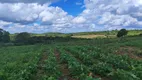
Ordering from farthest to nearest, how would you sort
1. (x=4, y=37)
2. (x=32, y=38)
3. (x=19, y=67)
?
(x=4, y=37) → (x=32, y=38) → (x=19, y=67)

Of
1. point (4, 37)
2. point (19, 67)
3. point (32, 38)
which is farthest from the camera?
point (4, 37)

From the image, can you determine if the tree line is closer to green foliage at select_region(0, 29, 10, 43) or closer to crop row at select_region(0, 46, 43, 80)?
green foliage at select_region(0, 29, 10, 43)

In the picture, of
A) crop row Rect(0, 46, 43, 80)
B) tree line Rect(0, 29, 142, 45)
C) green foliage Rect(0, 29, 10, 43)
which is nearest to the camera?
crop row Rect(0, 46, 43, 80)

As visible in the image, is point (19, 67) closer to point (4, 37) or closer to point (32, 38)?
point (32, 38)

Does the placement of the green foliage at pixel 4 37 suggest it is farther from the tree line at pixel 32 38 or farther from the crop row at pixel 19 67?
the crop row at pixel 19 67

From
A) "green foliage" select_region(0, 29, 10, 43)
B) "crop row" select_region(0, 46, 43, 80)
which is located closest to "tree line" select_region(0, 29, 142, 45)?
"green foliage" select_region(0, 29, 10, 43)

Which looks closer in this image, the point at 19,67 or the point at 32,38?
the point at 19,67

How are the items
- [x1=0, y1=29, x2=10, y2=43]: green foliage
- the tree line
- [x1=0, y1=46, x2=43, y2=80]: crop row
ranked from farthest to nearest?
[x1=0, y1=29, x2=10, y2=43]: green foliage → the tree line → [x1=0, y1=46, x2=43, y2=80]: crop row

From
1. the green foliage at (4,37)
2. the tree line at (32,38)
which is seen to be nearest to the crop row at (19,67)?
A: the tree line at (32,38)

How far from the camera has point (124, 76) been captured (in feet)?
33.9

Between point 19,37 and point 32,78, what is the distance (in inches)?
3995

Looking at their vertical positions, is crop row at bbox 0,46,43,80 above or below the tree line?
above

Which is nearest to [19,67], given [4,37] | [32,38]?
[32,38]

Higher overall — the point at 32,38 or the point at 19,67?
the point at 19,67
